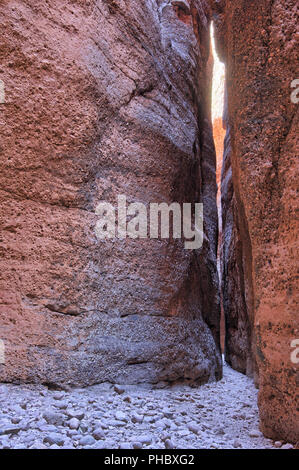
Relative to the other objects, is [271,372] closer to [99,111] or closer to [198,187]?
[99,111]

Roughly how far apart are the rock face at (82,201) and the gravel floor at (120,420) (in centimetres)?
22

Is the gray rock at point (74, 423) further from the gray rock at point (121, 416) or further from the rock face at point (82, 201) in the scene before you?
the rock face at point (82, 201)

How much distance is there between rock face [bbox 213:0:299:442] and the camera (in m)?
2.25

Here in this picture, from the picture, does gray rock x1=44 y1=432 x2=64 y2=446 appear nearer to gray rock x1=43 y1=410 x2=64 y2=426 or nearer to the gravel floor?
the gravel floor

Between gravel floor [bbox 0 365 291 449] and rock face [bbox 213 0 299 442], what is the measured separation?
1.20 feet

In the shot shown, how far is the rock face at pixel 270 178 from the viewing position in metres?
Result: 2.25

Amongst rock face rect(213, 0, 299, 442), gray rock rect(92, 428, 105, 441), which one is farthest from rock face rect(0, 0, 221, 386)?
rock face rect(213, 0, 299, 442)

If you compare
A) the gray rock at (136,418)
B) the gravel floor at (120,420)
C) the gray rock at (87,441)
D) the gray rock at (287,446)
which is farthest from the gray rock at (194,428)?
Answer: the gray rock at (87,441)

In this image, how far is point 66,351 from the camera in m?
3.01

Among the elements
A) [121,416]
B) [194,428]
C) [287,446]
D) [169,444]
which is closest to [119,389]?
[121,416]

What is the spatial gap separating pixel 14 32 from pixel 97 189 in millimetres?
1560

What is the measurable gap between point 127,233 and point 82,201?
23.6 inches

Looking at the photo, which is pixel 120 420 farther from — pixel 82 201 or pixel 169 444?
pixel 82 201

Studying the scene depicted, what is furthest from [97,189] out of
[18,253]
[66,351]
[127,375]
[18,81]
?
[127,375]
